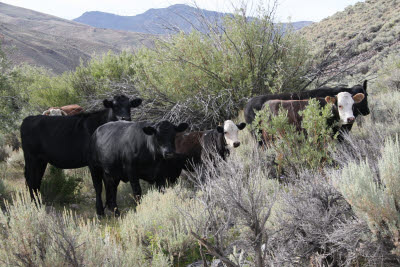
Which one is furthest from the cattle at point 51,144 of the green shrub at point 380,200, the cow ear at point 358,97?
the green shrub at point 380,200

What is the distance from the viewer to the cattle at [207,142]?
6.78 meters

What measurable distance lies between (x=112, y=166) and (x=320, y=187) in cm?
372

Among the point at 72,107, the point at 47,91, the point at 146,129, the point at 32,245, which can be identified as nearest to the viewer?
the point at 32,245

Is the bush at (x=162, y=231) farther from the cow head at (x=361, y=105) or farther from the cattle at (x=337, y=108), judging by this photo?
the cow head at (x=361, y=105)

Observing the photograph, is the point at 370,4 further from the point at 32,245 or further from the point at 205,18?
the point at 32,245

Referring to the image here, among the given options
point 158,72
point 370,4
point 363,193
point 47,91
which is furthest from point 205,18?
point 370,4

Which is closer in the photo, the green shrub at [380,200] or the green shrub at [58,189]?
the green shrub at [380,200]

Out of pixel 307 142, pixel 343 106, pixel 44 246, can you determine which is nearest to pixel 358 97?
pixel 343 106

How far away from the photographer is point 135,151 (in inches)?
241

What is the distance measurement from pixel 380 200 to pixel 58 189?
645 cm

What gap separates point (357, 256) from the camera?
128 inches

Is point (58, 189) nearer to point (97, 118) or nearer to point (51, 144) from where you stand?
point (51, 144)

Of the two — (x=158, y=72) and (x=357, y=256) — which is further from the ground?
(x=158, y=72)

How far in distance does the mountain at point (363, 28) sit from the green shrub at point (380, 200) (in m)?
17.7
